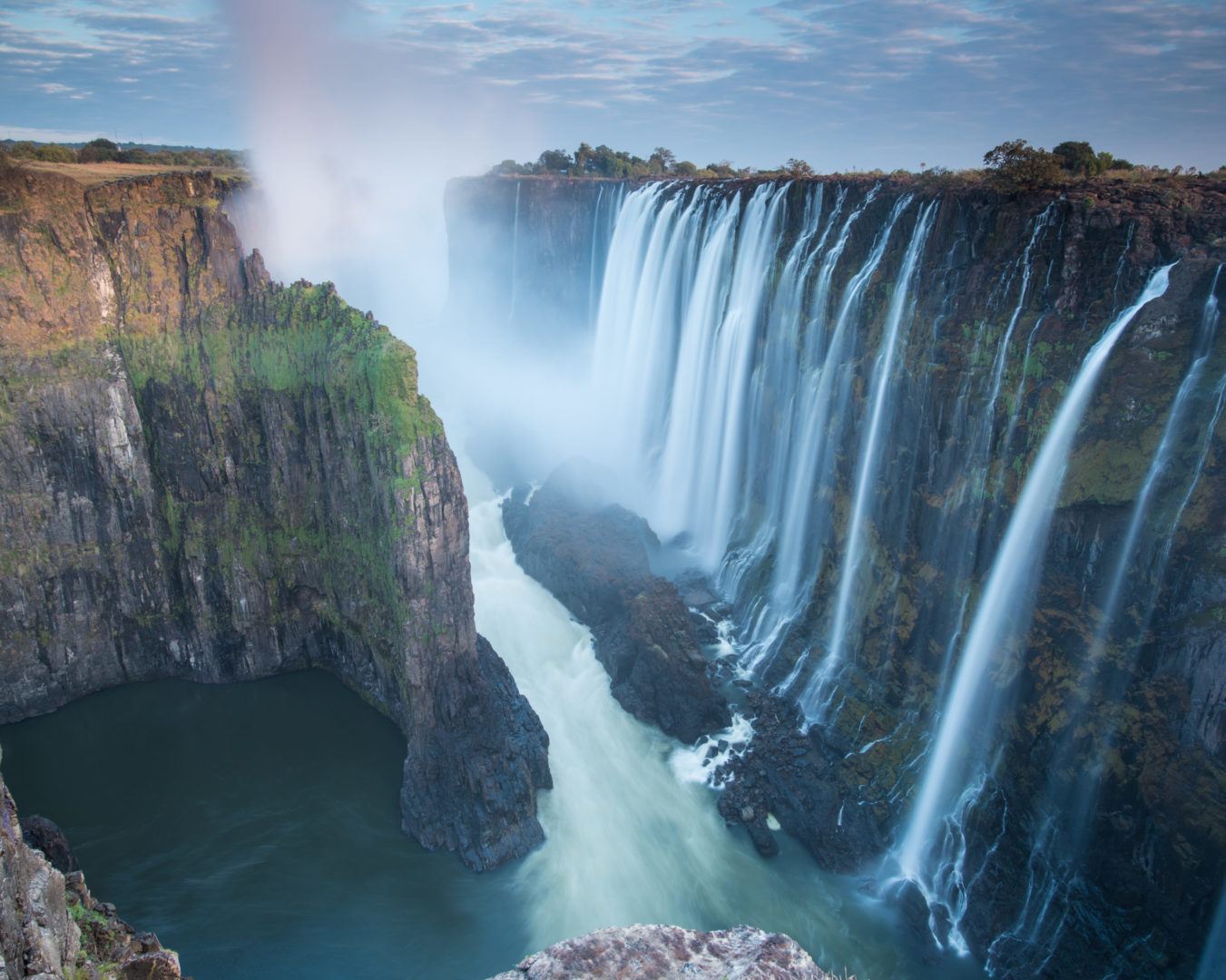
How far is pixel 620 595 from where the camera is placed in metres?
29.9

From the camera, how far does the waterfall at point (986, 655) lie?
19375mm

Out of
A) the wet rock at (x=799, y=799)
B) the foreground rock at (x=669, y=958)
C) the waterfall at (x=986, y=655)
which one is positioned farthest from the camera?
the wet rock at (x=799, y=799)

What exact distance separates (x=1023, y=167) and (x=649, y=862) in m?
22.8

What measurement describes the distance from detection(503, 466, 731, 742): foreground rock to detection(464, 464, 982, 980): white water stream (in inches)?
43.1

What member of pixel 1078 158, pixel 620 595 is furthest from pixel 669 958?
pixel 1078 158

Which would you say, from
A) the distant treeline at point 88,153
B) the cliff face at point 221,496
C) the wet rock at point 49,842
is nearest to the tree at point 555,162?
the distant treeline at point 88,153

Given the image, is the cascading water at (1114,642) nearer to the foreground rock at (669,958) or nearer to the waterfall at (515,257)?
the foreground rock at (669,958)

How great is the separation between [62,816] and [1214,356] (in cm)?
3310

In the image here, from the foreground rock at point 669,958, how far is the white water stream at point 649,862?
11903 millimetres

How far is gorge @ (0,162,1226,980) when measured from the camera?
17.7m

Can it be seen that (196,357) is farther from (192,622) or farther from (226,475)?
(192,622)

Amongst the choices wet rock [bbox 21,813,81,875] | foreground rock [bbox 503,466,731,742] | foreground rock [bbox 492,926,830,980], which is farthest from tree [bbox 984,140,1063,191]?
wet rock [bbox 21,813,81,875]

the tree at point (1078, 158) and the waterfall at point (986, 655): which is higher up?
the tree at point (1078, 158)

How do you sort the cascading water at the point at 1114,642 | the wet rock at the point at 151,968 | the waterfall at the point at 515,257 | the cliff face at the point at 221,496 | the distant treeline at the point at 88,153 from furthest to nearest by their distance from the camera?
1. the waterfall at the point at 515,257
2. the distant treeline at the point at 88,153
3. the cliff face at the point at 221,496
4. the cascading water at the point at 1114,642
5. the wet rock at the point at 151,968
